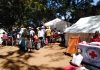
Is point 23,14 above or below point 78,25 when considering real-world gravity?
above

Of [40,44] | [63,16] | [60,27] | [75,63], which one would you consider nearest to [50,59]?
[75,63]

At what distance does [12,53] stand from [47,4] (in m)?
31.2

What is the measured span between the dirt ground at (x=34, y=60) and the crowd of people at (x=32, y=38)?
79 centimetres

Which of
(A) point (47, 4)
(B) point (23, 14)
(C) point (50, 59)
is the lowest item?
(C) point (50, 59)

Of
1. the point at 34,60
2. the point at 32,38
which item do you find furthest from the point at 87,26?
the point at 34,60

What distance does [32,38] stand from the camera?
19375mm

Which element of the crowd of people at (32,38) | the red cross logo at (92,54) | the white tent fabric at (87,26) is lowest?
the red cross logo at (92,54)

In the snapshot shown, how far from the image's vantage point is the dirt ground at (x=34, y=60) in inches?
529

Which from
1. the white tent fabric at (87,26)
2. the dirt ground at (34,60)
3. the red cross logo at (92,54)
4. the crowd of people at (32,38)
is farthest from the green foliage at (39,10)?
the red cross logo at (92,54)

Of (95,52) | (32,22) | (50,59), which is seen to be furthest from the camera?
(32,22)

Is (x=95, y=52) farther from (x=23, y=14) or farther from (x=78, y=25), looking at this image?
(x=23, y=14)

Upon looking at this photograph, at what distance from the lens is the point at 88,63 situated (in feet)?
38.8

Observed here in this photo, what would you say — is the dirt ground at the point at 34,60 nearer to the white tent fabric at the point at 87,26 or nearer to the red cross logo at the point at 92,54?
the red cross logo at the point at 92,54

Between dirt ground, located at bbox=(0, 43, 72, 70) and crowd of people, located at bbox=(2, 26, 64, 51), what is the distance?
2.59ft
